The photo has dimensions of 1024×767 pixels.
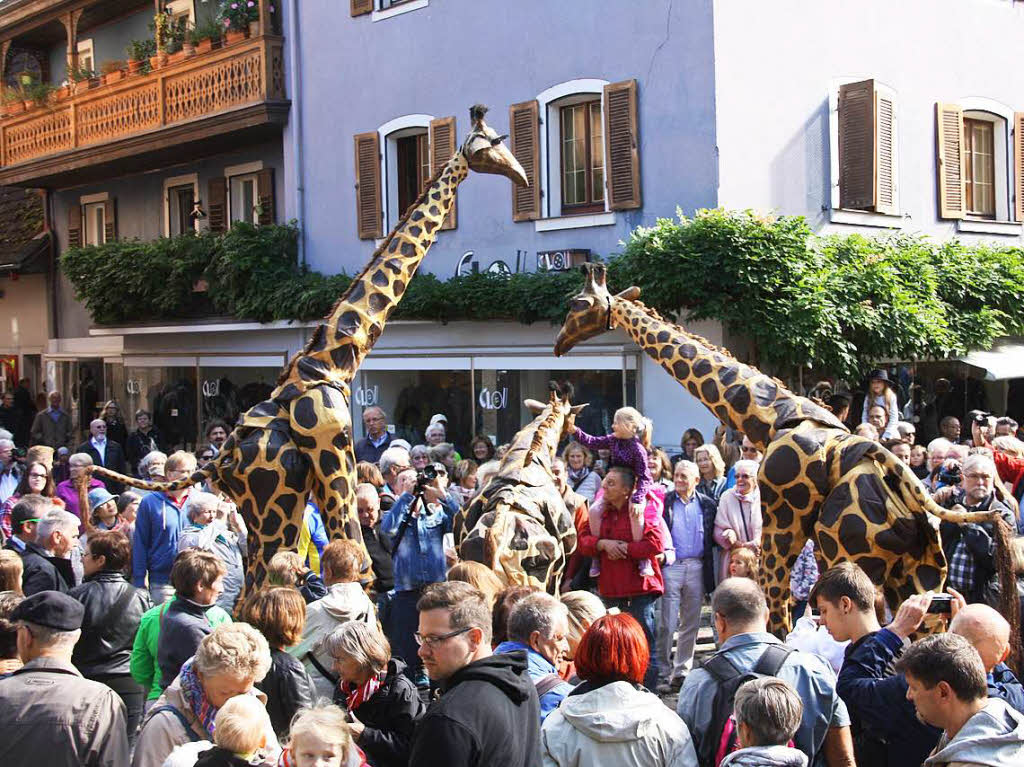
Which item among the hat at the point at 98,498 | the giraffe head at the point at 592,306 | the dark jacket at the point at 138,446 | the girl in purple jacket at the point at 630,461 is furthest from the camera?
the dark jacket at the point at 138,446

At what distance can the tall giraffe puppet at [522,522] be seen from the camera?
734 centimetres

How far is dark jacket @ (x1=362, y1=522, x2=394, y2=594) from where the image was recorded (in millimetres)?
8883

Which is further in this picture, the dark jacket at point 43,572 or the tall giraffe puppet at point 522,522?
the tall giraffe puppet at point 522,522

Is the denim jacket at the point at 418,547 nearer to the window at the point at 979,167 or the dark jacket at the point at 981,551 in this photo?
the dark jacket at the point at 981,551

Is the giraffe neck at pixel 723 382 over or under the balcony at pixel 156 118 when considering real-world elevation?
under

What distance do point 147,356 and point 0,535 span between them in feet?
43.8

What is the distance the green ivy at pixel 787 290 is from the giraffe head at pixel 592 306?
3337 millimetres

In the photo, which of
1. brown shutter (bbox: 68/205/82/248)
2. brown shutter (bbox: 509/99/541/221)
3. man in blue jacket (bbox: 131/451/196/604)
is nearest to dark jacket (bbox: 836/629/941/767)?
man in blue jacket (bbox: 131/451/196/604)

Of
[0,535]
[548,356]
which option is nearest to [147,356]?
[548,356]

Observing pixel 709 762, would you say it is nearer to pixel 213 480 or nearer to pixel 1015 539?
pixel 1015 539

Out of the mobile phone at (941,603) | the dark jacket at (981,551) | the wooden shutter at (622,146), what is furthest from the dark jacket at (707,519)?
the wooden shutter at (622,146)

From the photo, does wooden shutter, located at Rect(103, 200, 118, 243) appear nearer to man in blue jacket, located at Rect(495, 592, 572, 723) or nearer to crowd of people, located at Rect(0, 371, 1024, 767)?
crowd of people, located at Rect(0, 371, 1024, 767)

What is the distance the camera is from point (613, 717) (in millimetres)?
4098

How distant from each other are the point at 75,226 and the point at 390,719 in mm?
22409
